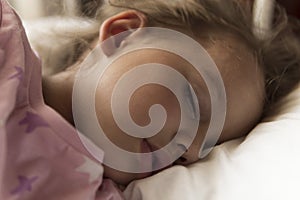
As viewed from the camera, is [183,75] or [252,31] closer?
[183,75]

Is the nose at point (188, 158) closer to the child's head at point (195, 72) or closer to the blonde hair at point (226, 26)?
the child's head at point (195, 72)

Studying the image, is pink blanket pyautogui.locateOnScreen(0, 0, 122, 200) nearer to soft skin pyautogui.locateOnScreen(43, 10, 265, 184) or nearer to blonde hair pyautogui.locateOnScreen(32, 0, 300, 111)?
soft skin pyautogui.locateOnScreen(43, 10, 265, 184)

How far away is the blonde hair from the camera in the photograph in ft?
2.82

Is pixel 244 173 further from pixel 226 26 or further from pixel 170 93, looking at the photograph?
pixel 226 26

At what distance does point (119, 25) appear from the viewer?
33.3 inches

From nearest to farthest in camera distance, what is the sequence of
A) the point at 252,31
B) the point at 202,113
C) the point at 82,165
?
1. the point at 82,165
2. the point at 202,113
3. the point at 252,31

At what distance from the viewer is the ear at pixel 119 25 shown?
835mm

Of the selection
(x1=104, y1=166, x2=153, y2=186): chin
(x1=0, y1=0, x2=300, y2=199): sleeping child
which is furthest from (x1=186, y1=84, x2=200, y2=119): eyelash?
(x1=104, y1=166, x2=153, y2=186): chin

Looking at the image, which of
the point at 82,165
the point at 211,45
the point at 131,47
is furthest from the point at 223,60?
the point at 82,165

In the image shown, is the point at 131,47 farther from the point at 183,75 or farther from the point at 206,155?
the point at 206,155

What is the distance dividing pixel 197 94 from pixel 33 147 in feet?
0.81

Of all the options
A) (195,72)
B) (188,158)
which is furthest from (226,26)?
(188,158)

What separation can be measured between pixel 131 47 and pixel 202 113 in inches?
5.5

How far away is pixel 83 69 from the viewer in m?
0.85
